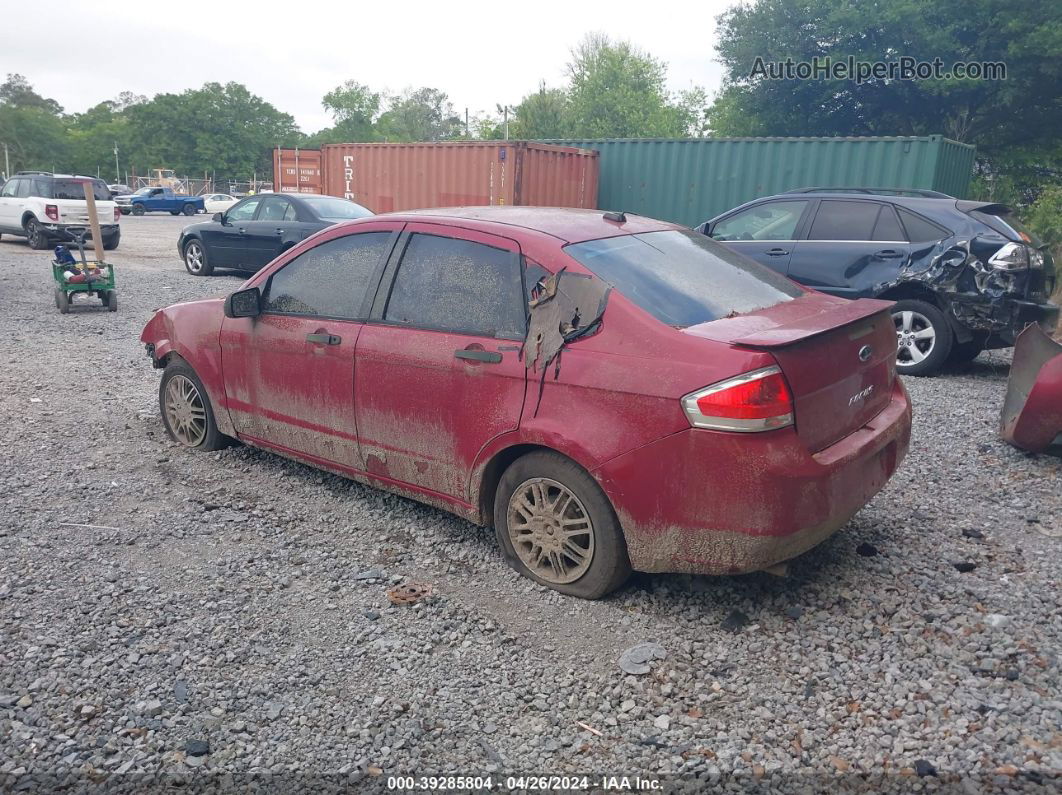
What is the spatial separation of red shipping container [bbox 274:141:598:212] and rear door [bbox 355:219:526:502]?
1065cm

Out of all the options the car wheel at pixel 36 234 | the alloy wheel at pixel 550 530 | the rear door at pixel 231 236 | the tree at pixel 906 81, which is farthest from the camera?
the tree at pixel 906 81

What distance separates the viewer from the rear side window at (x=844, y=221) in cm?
824

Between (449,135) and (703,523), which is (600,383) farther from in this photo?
(449,135)

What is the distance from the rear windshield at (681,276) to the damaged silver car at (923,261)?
12.6ft

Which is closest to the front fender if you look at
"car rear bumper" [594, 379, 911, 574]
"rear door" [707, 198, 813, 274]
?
"car rear bumper" [594, 379, 911, 574]

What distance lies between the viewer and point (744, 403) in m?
3.05

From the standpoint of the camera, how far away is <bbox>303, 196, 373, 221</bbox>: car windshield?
13.5 meters

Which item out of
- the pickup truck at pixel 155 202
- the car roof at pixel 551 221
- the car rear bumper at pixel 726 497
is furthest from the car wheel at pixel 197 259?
the pickup truck at pixel 155 202

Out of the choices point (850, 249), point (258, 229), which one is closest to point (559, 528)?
point (850, 249)

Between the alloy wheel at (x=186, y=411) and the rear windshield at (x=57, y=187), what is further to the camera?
the rear windshield at (x=57, y=187)

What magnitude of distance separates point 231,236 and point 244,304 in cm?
1083

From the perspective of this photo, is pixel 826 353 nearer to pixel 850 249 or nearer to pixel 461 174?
pixel 850 249

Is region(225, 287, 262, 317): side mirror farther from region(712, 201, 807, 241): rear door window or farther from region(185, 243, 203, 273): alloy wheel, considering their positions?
region(185, 243, 203, 273): alloy wheel

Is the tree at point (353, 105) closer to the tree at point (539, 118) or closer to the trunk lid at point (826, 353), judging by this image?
the tree at point (539, 118)
